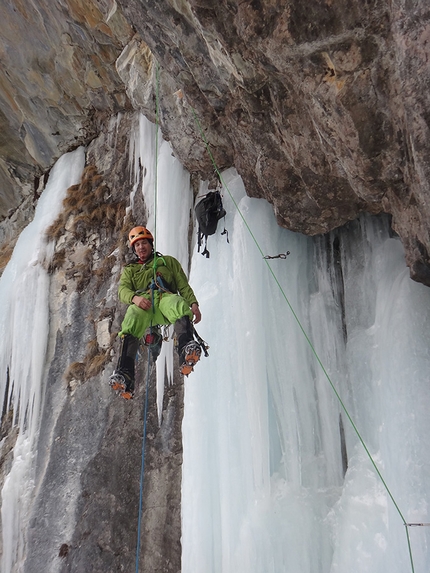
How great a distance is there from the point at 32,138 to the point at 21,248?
78.0 inches

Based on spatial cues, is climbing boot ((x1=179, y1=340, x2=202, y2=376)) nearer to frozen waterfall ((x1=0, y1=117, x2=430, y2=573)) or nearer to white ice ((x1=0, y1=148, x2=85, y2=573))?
frozen waterfall ((x1=0, y1=117, x2=430, y2=573))

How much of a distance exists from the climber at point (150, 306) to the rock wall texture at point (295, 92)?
1255mm

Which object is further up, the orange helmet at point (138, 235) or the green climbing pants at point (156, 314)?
the orange helmet at point (138, 235)

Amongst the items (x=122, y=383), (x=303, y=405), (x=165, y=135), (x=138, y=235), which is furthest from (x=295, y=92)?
(x=165, y=135)

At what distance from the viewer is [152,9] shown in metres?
4.60

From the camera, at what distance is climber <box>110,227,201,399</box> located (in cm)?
427

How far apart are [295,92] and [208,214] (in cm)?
219

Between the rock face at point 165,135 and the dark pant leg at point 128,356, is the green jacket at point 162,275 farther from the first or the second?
the rock face at point 165,135

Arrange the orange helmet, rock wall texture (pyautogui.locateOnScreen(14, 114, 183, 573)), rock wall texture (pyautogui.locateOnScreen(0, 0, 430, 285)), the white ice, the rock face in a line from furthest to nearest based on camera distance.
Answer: the white ice, rock wall texture (pyautogui.locateOnScreen(14, 114, 183, 573)), the orange helmet, the rock face, rock wall texture (pyautogui.locateOnScreen(0, 0, 430, 285))

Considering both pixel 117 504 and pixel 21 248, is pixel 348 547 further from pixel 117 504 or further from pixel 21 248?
pixel 21 248

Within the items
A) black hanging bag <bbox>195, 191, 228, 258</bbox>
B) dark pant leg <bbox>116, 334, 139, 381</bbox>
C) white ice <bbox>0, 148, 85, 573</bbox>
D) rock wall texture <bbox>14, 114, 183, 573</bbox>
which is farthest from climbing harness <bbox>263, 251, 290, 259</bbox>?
white ice <bbox>0, 148, 85, 573</bbox>

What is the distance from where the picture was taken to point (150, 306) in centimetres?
455

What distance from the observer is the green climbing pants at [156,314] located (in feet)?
14.5

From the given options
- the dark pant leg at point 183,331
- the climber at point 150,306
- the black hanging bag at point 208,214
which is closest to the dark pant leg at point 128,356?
the climber at point 150,306
